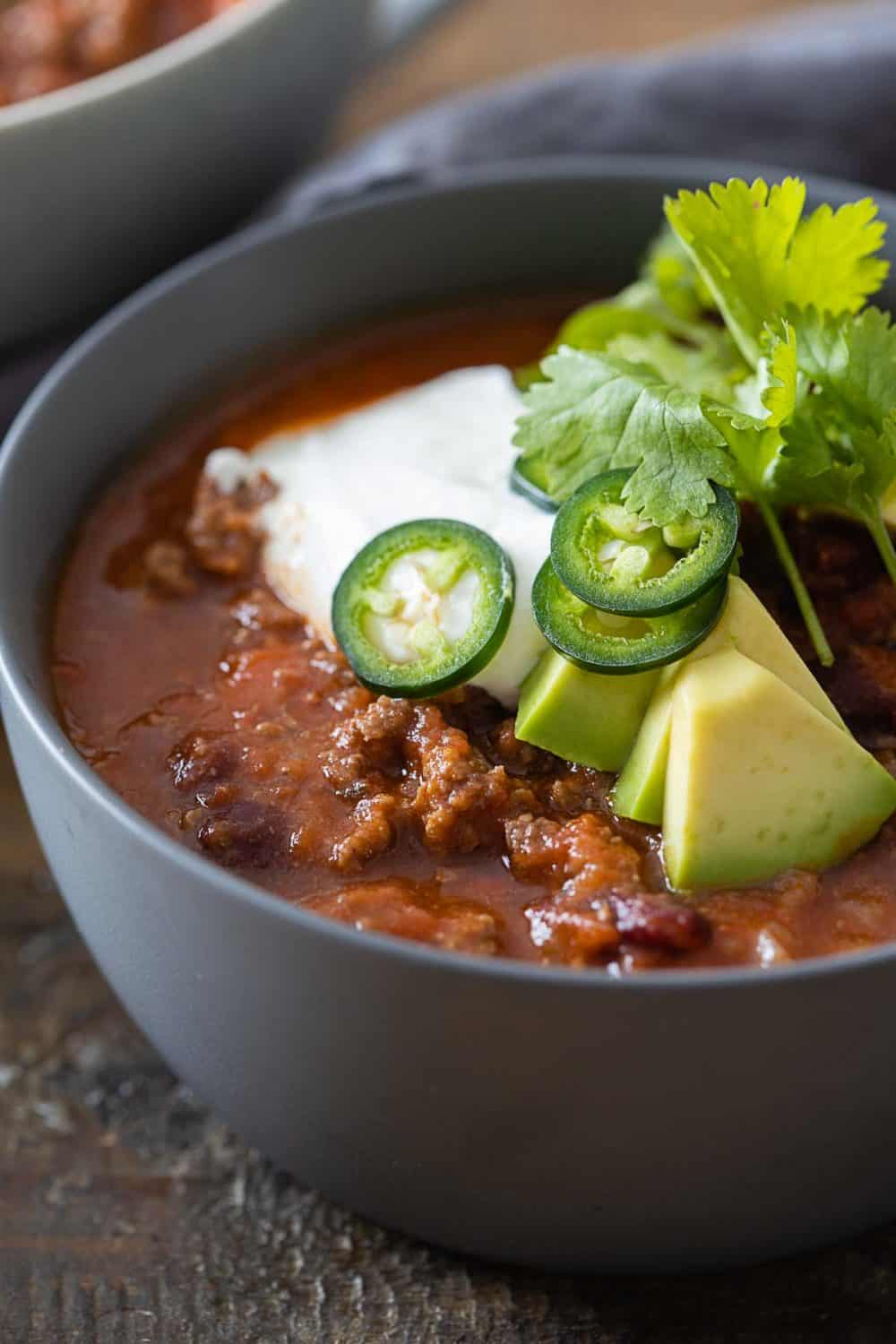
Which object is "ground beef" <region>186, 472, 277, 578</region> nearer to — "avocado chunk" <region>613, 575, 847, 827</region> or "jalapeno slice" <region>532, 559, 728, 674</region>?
"jalapeno slice" <region>532, 559, 728, 674</region>

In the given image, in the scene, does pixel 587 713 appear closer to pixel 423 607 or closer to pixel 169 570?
pixel 423 607

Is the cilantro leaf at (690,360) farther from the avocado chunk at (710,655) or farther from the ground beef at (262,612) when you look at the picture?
the ground beef at (262,612)

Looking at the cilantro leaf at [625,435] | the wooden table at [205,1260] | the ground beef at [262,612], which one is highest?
the cilantro leaf at [625,435]

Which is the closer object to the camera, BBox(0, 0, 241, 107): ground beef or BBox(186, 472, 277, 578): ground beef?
BBox(186, 472, 277, 578): ground beef

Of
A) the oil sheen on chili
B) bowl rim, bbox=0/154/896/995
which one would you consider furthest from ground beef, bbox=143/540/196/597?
bowl rim, bbox=0/154/896/995

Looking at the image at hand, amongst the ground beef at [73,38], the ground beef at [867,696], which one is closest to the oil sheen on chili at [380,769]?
the ground beef at [867,696]
